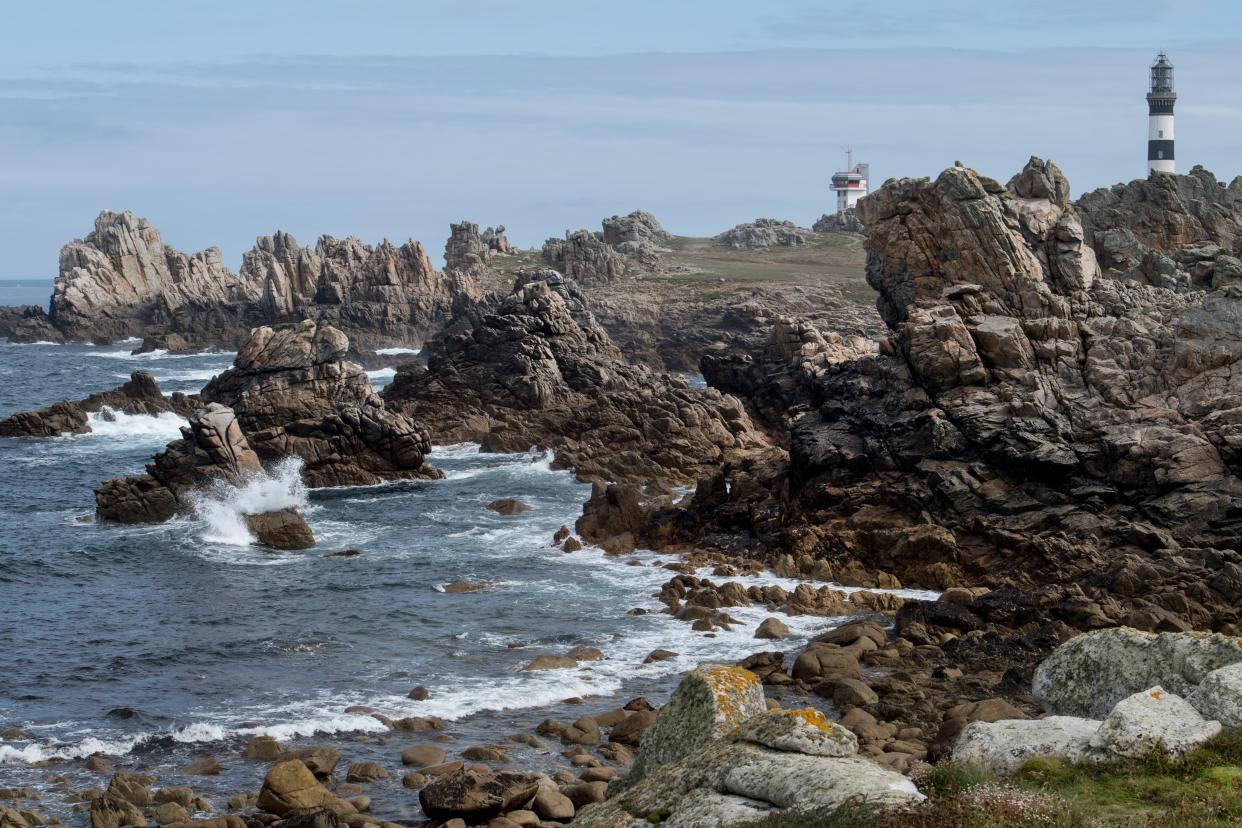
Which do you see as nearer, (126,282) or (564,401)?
(564,401)

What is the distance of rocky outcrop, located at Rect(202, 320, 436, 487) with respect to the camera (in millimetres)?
57125

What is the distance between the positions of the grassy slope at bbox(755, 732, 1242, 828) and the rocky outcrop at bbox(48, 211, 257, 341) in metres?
138

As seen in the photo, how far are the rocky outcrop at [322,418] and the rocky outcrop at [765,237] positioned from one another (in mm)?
136275

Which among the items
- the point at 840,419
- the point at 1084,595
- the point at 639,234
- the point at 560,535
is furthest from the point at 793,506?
the point at 639,234

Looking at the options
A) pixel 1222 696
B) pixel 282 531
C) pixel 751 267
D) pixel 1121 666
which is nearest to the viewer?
pixel 1222 696

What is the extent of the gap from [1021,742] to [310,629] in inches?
962

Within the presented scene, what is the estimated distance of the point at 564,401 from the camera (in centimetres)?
6775

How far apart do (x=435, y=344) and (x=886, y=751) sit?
7989 centimetres

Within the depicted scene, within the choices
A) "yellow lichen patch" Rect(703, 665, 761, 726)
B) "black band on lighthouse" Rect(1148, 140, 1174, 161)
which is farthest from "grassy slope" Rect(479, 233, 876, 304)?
"yellow lichen patch" Rect(703, 665, 761, 726)

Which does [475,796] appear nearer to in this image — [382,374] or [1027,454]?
[1027,454]

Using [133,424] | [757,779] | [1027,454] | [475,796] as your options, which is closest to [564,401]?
[133,424]

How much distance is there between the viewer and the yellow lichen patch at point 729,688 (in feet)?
55.1

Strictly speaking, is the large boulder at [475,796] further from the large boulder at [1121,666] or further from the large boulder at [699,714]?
the large boulder at [1121,666]

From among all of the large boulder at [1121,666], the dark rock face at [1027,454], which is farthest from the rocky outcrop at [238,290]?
the large boulder at [1121,666]
